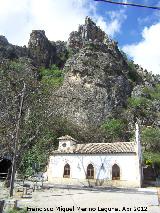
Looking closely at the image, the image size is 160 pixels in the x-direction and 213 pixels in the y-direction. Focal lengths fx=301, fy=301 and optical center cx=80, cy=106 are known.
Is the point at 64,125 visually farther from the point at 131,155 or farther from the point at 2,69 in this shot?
the point at 131,155

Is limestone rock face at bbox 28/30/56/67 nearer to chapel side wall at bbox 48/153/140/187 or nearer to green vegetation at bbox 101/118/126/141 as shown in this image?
green vegetation at bbox 101/118/126/141

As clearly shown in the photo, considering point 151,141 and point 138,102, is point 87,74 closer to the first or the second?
point 138,102

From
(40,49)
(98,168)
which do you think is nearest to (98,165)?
(98,168)

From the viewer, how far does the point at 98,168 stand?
120 feet

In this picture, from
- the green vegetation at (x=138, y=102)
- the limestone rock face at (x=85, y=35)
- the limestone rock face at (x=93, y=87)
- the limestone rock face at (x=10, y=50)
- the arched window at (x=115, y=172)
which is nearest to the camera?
the arched window at (x=115, y=172)

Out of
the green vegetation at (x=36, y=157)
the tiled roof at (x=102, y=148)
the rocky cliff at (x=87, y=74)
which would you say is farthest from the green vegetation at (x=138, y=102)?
the green vegetation at (x=36, y=157)

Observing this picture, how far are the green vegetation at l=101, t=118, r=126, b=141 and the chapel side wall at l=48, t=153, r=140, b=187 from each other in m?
18.1

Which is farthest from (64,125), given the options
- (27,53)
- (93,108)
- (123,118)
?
(27,53)

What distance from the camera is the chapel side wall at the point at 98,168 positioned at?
114 ft

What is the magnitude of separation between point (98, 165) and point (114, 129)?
19.9 meters

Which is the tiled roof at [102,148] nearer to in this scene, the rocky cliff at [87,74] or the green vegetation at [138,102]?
the rocky cliff at [87,74]

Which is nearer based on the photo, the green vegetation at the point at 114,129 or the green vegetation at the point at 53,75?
the green vegetation at the point at 114,129

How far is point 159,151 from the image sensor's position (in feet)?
165

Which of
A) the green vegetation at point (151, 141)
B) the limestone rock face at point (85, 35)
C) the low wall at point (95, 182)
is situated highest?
the limestone rock face at point (85, 35)
